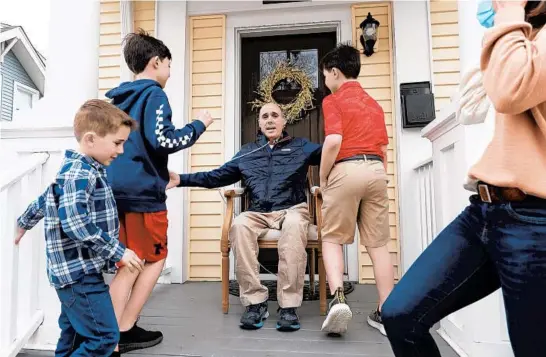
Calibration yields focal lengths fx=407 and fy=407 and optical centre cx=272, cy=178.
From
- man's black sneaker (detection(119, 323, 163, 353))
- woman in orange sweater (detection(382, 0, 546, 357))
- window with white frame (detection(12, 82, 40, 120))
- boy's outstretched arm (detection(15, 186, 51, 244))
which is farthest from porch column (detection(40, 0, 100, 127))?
window with white frame (detection(12, 82, 40, 120))

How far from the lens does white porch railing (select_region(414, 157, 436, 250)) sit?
7.85 ft

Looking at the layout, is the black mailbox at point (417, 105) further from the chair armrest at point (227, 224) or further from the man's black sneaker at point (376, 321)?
the man's black sneaker at point (376, 321)

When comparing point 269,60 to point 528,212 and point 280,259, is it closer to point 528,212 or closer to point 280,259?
point 280,259

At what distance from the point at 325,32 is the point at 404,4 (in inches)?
27.5

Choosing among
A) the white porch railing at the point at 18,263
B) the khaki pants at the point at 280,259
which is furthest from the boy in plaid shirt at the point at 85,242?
the khaki pants at the point at 280,259

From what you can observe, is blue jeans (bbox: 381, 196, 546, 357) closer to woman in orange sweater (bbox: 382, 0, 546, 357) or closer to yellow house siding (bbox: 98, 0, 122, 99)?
woman in orange sweater (bbox: 382, 0, 546, 357)

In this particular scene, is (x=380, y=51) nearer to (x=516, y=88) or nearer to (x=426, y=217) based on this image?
(x=426, y=217)

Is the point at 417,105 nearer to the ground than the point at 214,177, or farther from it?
farther from it

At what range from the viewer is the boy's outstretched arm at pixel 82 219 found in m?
1.24

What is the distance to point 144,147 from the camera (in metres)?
1.74

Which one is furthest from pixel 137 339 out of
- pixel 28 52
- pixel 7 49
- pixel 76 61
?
pixel 28 52

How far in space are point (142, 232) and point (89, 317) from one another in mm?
492

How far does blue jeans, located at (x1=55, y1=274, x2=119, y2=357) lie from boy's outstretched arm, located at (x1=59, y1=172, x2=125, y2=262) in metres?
0.13

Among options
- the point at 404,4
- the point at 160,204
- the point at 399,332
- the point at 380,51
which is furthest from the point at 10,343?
the point at 404,4
